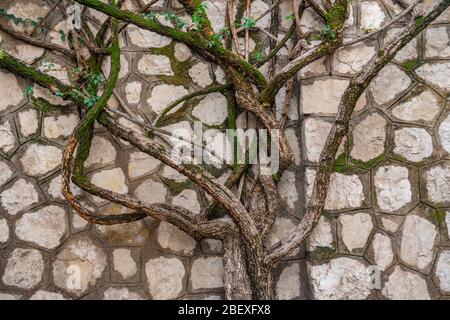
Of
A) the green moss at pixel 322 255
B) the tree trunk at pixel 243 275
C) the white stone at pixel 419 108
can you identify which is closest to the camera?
the tree trunk at pixel 243 275

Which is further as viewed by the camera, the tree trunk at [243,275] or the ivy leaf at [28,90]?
the ivy leaf at [28,90]

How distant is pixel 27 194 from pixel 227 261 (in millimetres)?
999

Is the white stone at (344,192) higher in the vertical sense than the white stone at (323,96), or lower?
lower

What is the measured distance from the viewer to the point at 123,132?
1918 mm

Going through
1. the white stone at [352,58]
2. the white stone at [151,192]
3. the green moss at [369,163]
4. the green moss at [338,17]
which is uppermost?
the green moss at [338,17]

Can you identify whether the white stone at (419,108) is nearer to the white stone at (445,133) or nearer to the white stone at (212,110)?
→ the white stone at (445,133)

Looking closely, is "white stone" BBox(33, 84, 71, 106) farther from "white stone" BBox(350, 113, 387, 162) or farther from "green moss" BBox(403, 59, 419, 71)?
"green moss" BBox(403, 59, 419, 71)

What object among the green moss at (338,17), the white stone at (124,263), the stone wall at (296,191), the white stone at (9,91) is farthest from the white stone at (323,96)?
the white stone at (9,91)

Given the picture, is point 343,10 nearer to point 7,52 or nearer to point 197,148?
point 197,148

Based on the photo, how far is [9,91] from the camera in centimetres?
215

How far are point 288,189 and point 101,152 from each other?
3.04 ft

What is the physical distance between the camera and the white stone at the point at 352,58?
215 centimetres

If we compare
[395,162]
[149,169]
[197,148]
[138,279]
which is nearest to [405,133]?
[395,162]

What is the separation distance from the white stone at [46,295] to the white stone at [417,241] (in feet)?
5.22
